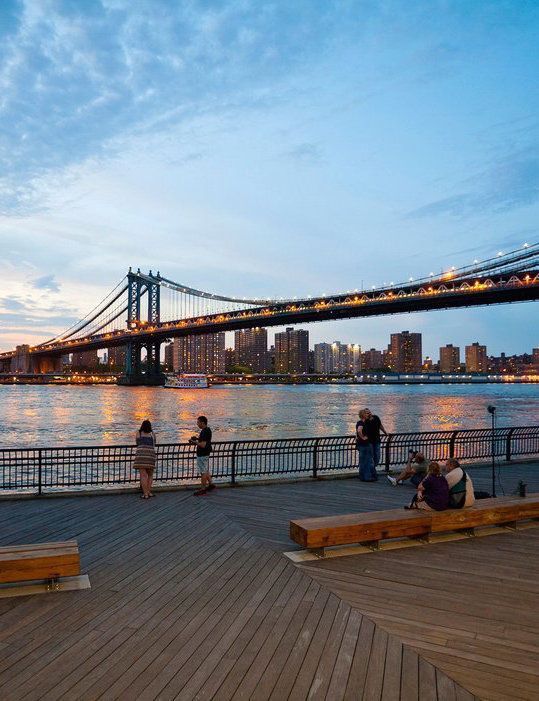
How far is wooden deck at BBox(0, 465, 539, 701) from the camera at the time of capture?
455cm

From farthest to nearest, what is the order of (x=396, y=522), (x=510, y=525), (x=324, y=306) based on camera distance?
(x=324, y=306)
(x=510, y=525)
(x=396, y=522)

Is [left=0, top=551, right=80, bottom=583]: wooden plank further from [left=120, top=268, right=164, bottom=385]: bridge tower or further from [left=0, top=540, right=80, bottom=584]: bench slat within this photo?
[left=120, top=268, right=164, bottom=385]: bridge tower

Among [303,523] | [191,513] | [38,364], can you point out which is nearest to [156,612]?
[303,523]

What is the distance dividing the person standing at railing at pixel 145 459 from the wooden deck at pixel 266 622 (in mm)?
2119

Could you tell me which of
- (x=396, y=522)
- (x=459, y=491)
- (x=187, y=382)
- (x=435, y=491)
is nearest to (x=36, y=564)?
(x=396, y=522)

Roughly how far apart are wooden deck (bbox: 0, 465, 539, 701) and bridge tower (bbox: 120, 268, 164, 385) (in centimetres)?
10753

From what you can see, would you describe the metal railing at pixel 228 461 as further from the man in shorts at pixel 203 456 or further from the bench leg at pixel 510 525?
the bench leg at pixel 510 525

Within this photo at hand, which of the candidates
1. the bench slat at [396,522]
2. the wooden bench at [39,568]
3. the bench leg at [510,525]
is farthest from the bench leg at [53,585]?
the bench leg at [510,525]

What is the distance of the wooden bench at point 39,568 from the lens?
609cm

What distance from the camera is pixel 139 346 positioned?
117 meters

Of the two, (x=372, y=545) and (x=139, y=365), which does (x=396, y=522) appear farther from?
(x=139, y=365)

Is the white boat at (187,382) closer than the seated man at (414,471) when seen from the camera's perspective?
No

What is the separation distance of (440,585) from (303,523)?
1922 millimetres

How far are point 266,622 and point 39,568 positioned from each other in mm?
2552
